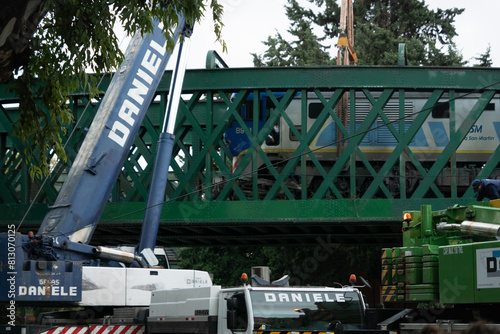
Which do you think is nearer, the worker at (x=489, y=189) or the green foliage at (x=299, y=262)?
the worker at (x=489, y=189)

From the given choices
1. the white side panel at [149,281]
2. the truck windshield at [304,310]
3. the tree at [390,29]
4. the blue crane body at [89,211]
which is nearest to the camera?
the truck windshield at [304,310]

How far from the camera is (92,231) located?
14.3 m

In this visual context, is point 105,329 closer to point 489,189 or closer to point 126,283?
point 126,283

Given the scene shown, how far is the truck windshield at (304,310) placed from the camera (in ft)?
35.7

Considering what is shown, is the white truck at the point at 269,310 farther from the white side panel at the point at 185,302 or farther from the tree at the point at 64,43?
the tree at the point at 64,43

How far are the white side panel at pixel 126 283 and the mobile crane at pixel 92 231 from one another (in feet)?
0.06

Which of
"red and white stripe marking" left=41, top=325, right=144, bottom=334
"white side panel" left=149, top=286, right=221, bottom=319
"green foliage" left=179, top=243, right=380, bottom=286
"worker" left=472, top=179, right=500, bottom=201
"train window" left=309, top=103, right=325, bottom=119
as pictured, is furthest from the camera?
"green foliage" left=179, top=243, right=380, bottom=286

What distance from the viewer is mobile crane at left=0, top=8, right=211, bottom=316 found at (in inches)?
487

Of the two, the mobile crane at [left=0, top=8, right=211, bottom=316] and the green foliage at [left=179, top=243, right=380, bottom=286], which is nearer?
the mobile crane at [left=0, top=8, right=211, bottom=316]

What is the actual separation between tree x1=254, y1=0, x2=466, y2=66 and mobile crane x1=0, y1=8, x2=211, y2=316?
2597 centimetres

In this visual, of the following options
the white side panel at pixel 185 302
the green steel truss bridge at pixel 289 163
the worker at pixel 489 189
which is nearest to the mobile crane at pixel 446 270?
the worker at pixel 489 189

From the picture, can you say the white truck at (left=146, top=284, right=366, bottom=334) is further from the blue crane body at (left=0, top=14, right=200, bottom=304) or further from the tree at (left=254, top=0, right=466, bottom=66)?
the tree at (left=254, top=0, right=466, bottom=66)

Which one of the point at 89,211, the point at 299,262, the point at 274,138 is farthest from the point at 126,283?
the point at 299,262

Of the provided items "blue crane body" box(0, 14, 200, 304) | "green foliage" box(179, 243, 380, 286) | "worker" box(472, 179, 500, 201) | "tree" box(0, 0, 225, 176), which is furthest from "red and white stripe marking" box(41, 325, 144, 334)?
"green foliage" box(179, 243, 380, 286)
